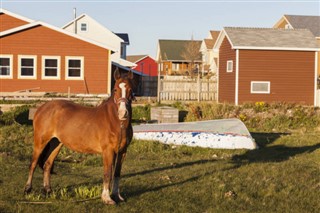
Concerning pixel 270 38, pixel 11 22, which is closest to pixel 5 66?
pixel 11 22

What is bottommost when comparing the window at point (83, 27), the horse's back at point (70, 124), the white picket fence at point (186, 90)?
the horse's back at point (70, 124)

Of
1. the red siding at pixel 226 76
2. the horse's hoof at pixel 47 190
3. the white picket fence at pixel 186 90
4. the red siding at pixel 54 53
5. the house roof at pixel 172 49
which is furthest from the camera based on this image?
the house roof at pixel 172 49

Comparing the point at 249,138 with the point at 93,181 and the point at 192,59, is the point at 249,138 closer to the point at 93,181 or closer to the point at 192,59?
the point at 93,181

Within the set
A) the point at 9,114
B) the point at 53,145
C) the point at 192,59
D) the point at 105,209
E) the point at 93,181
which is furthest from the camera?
the point at 192,59

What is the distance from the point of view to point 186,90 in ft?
129

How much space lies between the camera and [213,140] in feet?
52.7

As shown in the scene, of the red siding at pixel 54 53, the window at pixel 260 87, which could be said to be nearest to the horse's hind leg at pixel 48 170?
the red siding at pixel 54 53

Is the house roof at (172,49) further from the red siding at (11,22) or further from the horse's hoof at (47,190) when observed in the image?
the horse's hoof at (47,190)

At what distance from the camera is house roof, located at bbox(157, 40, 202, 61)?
91.6 metres

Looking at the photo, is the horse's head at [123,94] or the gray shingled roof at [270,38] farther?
the gray shingled roof at [270,38]

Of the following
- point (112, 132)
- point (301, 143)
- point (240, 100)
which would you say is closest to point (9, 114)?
point (301, 143)

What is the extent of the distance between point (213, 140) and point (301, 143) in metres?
3.19

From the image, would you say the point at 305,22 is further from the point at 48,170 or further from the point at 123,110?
the point at 123,110

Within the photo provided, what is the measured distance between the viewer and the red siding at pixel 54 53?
33.8m
